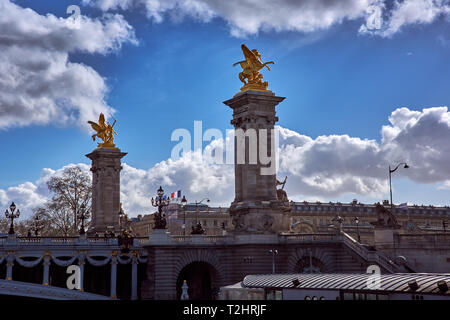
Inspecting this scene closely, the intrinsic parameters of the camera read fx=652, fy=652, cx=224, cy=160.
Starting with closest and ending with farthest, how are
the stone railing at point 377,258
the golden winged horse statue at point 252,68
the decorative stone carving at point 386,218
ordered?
1. the stone railing at point 377,258
2. the decorative stone carving at point 386,218
3. the golden winged horse statue at point 252,68

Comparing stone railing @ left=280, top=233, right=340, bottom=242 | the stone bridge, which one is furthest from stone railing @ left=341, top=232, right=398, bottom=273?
stone railing @ left=280, top=233, right=340, bottom=242

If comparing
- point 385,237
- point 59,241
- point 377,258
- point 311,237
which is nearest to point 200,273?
point 311,237

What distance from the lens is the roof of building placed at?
2850 centimetres

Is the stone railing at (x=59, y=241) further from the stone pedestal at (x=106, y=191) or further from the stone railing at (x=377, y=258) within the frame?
the stone pedestal at (x=106, y=191)

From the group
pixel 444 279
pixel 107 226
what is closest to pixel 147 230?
pixel 107 226

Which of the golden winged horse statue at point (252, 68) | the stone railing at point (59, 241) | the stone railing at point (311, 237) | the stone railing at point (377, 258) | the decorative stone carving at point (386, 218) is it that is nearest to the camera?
the stone railing at point (377, 258)

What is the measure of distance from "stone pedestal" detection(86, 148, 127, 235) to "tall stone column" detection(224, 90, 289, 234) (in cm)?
2895

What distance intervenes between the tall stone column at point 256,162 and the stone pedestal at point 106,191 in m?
28.9

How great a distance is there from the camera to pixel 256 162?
2489 inches

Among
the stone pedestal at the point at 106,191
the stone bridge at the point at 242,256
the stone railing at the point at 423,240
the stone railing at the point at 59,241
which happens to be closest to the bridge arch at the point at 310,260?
the stone bridge at the point at 242,256

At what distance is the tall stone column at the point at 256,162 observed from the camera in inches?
2437

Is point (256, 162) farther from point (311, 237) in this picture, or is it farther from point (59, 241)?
point (59, 241)

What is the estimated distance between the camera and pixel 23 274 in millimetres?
65875
